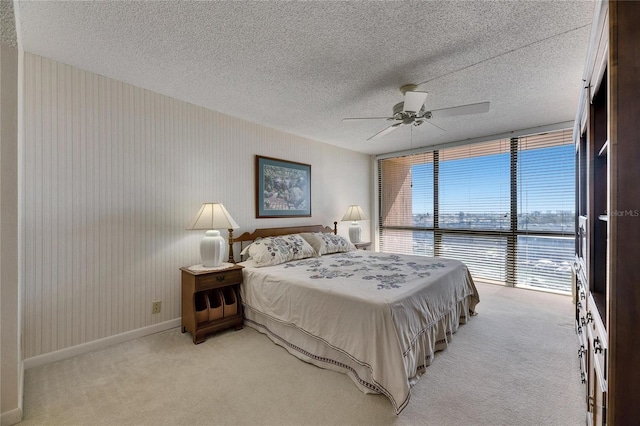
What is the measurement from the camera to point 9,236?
163 centimetres

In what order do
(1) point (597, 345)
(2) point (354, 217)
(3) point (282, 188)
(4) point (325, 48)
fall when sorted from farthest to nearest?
(2) point (354, 217), (3) point (282, 188), (4) point (325, 48), (1) point (597, 345)

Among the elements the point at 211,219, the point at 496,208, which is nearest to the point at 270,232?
the point at 211,219

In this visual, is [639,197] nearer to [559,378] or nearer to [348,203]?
[559,378]

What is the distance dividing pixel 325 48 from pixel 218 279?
232cm

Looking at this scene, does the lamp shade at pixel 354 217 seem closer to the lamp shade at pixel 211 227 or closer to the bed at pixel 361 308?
the bed at pixel 361 308

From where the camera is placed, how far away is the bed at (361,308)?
189 cm

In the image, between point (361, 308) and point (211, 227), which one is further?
point (211, 227)

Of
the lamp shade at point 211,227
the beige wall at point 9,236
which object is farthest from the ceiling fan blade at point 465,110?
the beige wall at point 9,236

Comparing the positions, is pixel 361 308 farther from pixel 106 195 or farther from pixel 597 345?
pixel 106 195

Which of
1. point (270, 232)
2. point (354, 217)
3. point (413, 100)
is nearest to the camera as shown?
point (413, 100)

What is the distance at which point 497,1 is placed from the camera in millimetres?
1684

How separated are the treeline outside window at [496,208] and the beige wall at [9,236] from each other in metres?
5.31

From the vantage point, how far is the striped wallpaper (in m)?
2.30

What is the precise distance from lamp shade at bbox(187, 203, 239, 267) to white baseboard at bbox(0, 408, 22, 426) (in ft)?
5.14
